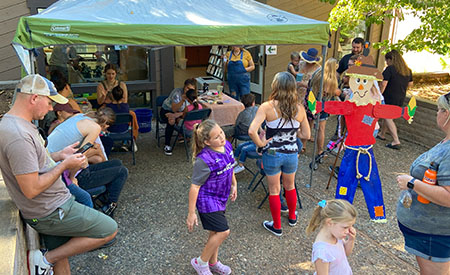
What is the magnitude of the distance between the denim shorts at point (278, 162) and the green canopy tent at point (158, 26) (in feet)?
5.51

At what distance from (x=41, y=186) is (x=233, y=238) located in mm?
2203

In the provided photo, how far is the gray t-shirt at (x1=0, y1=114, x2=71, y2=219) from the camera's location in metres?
2.31

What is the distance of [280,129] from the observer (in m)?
3.85

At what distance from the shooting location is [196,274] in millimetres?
3436

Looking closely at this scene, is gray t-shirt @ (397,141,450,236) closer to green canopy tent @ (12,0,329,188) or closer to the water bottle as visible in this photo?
the water bottle

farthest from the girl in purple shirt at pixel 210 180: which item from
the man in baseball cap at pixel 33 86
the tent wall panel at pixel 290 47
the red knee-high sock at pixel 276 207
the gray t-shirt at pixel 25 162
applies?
the tent wall panel at pixel 290 47

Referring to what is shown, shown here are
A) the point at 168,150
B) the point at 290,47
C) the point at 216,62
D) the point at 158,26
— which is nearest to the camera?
the point at 158,26

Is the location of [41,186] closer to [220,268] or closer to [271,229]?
[220,268]

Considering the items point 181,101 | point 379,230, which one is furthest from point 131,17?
point 379,230

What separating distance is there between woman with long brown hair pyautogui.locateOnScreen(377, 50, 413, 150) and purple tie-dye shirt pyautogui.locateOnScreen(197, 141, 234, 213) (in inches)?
176

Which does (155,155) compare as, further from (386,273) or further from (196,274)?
(386,273)

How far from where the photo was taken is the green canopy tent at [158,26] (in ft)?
13.2

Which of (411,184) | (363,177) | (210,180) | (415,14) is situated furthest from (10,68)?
(415,14)

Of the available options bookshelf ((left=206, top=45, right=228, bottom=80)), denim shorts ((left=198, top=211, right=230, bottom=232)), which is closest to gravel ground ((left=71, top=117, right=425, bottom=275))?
denim shorts ((left=198, top=211, right=230, bottom=232))
